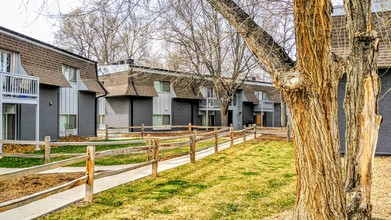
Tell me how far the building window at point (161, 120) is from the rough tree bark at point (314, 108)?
26469mm

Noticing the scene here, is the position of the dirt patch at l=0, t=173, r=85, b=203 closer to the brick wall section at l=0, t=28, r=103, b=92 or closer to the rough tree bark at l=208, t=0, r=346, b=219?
the rough tree bark at l=208, t=0, r=346, b=219

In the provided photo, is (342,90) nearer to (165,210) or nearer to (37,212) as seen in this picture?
(165,210)

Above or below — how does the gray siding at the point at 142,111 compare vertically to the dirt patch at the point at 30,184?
above

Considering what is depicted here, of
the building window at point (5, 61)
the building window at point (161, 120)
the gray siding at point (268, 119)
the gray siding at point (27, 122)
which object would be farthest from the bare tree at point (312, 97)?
the gray siding at point (268, 119)

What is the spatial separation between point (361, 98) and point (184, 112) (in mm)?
27072

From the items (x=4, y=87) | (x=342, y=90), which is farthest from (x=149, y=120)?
(x=342, y=90)

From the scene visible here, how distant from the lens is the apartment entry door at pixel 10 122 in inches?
628

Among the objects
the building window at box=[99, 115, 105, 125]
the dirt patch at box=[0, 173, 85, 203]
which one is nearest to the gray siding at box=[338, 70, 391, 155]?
the dirt patch at box=[0, 173, 85, 203]

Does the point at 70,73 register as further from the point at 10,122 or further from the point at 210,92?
the point at 210,92

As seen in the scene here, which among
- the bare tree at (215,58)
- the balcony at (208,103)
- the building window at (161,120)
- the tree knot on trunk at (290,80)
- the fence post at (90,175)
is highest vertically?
the bare tree at (215,58)

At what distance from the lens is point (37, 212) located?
18.1ft

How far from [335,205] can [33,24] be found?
566cm

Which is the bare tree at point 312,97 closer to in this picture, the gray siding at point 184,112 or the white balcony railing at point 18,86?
the white balcony railing at point 18,86

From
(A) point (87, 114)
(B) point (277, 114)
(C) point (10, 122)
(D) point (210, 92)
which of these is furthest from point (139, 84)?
(B) point (277, 114)
